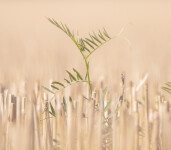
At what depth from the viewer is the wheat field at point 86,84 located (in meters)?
0.94

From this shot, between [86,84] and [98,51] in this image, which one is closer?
[86,84]

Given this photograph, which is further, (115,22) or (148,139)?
(115,22)

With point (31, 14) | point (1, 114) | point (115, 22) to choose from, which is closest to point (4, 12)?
point (31, 14)

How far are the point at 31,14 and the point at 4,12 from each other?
1.79 ft

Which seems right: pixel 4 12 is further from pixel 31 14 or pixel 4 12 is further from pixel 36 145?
pixel 36 145

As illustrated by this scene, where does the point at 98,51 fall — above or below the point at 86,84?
above

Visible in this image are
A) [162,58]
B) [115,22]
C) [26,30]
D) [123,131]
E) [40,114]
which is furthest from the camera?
[115,22]

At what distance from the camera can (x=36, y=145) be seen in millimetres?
974

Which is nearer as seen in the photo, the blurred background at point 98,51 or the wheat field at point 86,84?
the wheat field at point 86,84

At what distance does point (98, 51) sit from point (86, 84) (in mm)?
2126

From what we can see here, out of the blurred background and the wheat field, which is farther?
the blurred background

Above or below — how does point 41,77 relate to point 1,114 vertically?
above

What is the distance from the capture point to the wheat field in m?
0.94

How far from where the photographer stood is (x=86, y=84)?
149cm
